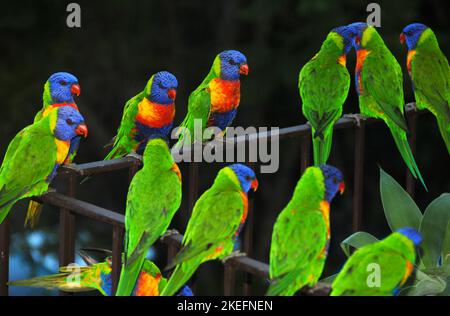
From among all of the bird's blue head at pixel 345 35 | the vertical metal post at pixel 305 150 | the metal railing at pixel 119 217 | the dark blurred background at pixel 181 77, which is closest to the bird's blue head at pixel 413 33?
the bird's blue head at pixel 345 35

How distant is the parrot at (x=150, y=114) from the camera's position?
311 cm

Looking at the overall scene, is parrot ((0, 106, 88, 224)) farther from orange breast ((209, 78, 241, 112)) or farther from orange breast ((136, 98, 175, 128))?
orange breast ((209, 78, 241, 112))

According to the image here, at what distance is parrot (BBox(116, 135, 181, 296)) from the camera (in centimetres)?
208

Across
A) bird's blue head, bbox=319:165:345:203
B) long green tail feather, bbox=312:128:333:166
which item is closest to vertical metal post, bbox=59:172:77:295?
bird's blue head, bbox=319:165:345:203

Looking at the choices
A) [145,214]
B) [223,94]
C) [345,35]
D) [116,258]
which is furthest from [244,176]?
[223,94]

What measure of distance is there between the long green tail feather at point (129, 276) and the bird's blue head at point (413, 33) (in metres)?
1.50

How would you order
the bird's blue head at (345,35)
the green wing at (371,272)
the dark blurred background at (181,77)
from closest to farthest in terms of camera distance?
the green wing at (371,272) → the bird's blue head at (345,35) → the dark blurred background at (181,77)

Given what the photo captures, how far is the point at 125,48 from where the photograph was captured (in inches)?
264

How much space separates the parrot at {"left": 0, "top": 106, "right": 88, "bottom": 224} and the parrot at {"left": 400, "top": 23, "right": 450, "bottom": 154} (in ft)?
3.81

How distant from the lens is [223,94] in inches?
129

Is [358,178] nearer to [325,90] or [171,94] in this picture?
[325,90]

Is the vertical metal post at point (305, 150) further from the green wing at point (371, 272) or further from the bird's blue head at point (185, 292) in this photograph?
the green wing at point (371, 272)
